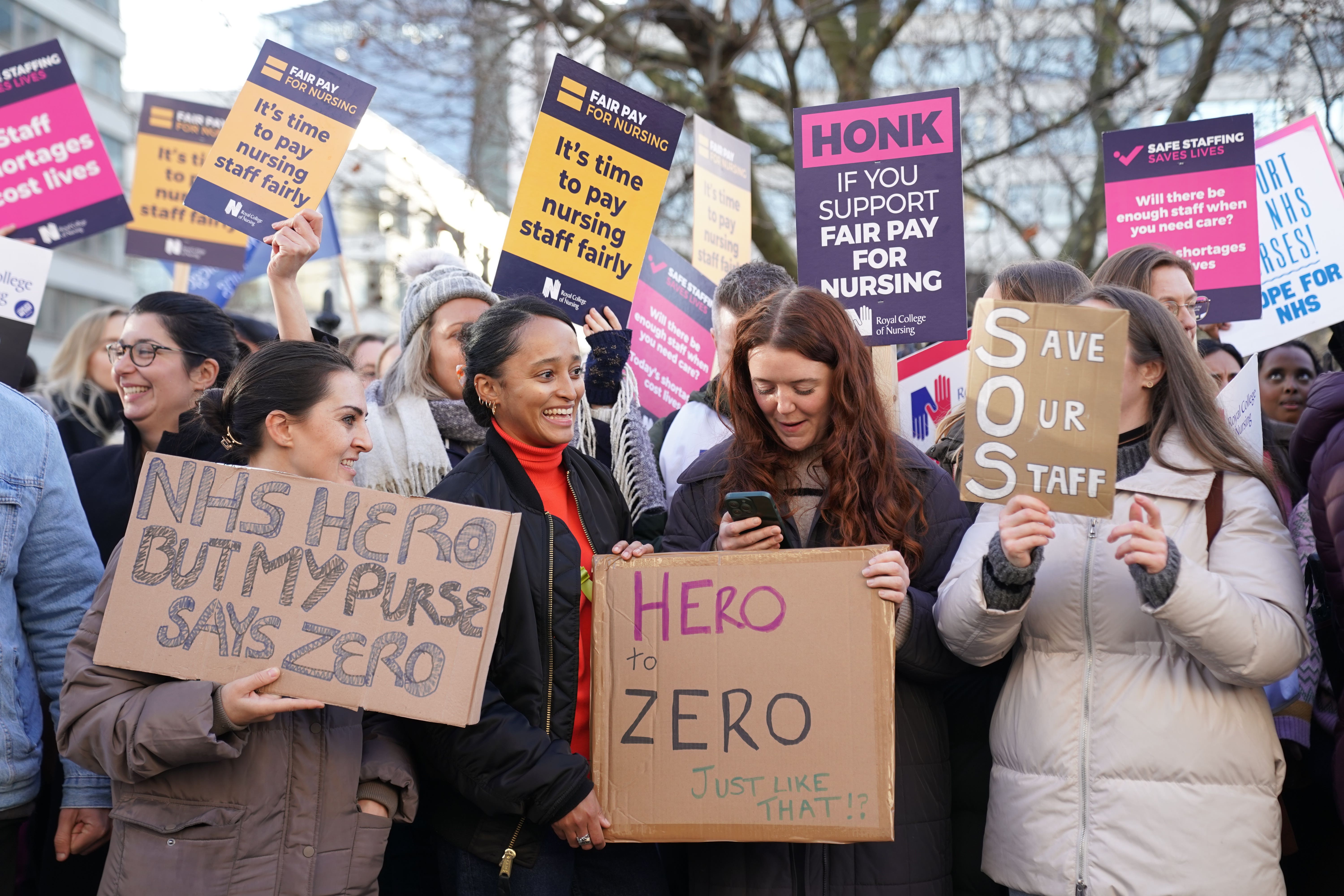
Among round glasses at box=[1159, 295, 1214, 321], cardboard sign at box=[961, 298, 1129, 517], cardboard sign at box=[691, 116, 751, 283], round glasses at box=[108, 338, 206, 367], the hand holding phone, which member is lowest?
the hand holding phone

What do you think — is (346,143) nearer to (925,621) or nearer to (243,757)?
(243,757)

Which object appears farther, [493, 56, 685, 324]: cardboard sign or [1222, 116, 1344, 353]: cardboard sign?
[1222, 116, 1344, 353]: cardboard sign

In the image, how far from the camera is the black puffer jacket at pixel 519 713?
267 cm

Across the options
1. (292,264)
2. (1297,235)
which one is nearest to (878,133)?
(292,264)

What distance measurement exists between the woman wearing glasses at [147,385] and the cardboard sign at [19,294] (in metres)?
0.27

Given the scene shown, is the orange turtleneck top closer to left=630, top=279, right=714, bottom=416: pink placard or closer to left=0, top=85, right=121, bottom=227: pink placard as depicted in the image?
left=630, top=279, right=714, bottom=416: pink placard

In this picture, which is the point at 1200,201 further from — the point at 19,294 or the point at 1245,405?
the point at 19,294

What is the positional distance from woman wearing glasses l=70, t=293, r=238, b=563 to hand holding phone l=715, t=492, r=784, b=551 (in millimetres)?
1907

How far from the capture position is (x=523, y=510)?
2.92m

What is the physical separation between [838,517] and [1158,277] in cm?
186

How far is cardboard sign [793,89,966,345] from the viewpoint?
4.16 m

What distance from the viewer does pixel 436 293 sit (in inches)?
159

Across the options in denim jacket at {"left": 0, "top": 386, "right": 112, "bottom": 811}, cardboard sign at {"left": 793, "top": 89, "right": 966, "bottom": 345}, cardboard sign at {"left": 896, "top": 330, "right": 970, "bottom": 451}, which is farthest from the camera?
→ cardboard sign at {"left": 896, "top": 330, "right": 970, "bottom": 451}

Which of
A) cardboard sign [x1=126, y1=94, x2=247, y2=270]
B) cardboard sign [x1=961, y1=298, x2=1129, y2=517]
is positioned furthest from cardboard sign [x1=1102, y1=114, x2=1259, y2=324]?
cardboard sign [x1=126, y1=94, x2=247, y2=270]
